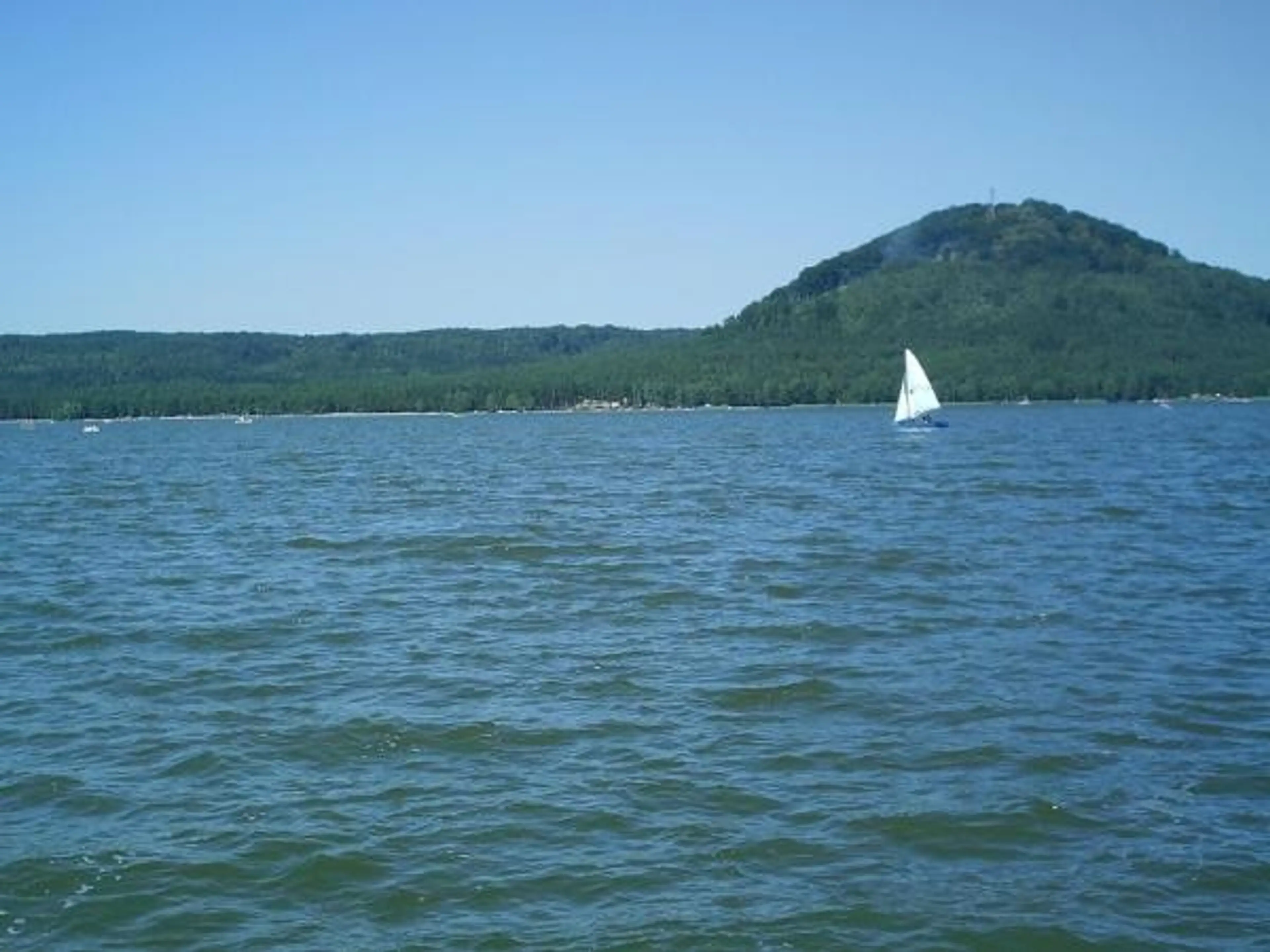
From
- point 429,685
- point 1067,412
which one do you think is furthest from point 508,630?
point 1067,412

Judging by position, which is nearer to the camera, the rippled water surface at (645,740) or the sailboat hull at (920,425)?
the rippled water surface at (645,740)

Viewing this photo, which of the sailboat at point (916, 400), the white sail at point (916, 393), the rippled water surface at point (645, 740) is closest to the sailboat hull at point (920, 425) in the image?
the sailboat at point (916, 400)

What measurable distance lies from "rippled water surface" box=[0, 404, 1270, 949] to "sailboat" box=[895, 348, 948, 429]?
85738 millimetres

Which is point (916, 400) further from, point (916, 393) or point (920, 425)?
point (920, 425)

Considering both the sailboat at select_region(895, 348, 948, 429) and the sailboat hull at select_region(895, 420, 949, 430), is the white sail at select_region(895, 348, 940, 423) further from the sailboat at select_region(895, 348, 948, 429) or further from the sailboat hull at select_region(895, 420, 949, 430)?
the sailboat hull at select_region(895, 420, 949, 430)

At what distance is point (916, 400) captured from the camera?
409 feet

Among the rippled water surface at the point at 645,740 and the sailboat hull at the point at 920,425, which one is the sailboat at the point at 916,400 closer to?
the sailboat hull at the point at 920,425

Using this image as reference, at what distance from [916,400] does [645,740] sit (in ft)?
368

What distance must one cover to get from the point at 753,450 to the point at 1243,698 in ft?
261

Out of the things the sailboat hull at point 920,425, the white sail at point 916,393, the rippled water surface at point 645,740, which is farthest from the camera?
the sailboat hull at point 920,425

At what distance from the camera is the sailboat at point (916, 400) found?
409ft

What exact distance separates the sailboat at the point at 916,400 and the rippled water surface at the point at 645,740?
8574cm

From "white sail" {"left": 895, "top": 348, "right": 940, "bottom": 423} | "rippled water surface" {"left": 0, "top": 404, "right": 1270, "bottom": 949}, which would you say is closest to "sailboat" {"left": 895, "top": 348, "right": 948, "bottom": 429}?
"white sail" {"left": 895, "top": 348, "right": 940, "bottom": 423}

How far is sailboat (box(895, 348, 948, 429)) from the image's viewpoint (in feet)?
409
